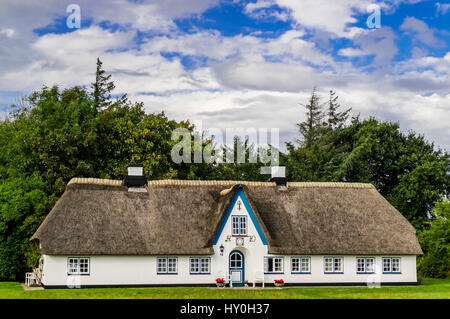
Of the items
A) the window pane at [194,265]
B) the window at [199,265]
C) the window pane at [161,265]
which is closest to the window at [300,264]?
the window at [199,265]

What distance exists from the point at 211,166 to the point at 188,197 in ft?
47.8

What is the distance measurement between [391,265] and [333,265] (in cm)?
385

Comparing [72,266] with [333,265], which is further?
[333,265]

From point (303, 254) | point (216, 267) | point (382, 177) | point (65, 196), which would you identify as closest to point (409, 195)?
point (382, 177)

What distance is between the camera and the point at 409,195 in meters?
58.1

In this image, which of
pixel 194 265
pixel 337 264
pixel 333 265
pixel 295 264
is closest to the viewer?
pixel 194 265

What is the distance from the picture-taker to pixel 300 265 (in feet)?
131

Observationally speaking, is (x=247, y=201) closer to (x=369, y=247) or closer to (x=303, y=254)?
(x=303, y=254)

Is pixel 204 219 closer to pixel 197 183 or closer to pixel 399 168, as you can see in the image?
pixel 197 183

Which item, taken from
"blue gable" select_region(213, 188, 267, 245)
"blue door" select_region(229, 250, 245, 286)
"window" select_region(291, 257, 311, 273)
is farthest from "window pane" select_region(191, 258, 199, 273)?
"window" select_region(291, 257, 311, 273)

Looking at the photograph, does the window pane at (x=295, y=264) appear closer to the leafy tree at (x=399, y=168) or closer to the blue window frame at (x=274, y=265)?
the blue window frame at (x=274, y=265)

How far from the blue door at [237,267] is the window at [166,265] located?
135 inches

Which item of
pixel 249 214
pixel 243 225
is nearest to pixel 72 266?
pixel 243 225

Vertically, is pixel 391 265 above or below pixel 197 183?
below
